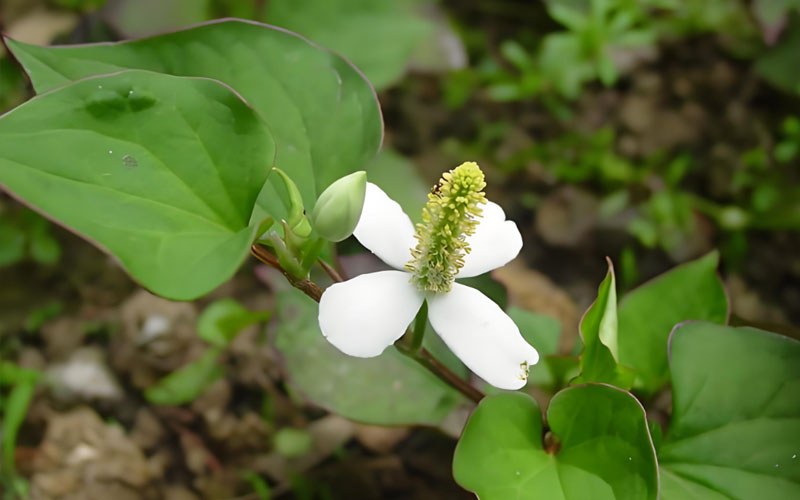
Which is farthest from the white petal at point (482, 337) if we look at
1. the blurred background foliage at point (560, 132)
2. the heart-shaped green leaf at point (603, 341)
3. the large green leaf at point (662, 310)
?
the blurred background foliage at point (560, 132)

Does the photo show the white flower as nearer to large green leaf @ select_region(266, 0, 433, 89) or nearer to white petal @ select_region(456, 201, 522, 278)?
white petal @ select_region(456, 201, 522, 278)

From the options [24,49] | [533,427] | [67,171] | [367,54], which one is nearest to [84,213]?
[67,171]

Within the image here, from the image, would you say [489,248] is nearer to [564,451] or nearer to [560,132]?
[564,451]

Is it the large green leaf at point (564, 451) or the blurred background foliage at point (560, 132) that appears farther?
the blurred background foliage at point (560, 132)

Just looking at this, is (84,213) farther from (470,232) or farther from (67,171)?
(470,232)

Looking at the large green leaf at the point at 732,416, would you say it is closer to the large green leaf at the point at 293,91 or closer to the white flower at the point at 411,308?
the white flower at the point at 411,308

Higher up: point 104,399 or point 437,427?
point 437,427
